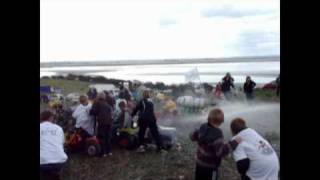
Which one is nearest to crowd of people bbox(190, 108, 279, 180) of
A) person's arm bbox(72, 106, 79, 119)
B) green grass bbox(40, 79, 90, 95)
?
person's arm bbox(72, 106, 79, 119)

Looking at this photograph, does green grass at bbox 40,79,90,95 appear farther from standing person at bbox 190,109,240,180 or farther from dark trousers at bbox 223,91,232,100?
standing person at bbox 190,109,240,180

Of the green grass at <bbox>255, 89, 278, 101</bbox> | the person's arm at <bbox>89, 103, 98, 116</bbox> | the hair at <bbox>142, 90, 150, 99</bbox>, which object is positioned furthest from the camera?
the green grass at <bbox>255, 89, 278, 101</bbox>

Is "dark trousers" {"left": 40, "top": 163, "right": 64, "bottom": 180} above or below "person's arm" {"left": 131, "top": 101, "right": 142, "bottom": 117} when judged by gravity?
below

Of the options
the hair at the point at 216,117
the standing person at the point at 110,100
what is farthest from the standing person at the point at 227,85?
the hair at the point at 216,117

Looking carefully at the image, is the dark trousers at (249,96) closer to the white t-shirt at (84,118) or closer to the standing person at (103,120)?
the standing person at (103,120)

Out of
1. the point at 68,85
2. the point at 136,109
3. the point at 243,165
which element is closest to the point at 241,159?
the point at 243,165

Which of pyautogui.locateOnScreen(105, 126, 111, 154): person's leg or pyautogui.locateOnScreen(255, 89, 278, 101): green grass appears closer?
pyautogui.locateOnScreen(105, 126, 111, 154): person's leg

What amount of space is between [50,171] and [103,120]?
3.22ft

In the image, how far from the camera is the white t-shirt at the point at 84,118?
4305mm

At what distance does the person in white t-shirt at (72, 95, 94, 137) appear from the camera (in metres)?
4.31
